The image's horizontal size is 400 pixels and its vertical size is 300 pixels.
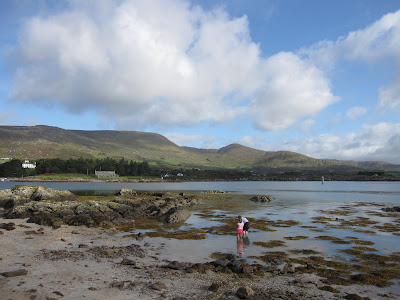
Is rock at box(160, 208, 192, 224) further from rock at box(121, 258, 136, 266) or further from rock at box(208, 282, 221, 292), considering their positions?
rock at box(208, 282, 221, 292)

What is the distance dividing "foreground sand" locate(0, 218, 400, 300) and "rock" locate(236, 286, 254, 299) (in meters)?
0.23

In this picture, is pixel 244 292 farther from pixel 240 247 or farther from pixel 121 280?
pixel 240 247

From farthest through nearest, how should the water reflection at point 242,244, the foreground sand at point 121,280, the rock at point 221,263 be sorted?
1. the water reflection at point 242,244
2. the rock at point 221,263
3. the foreground sand at point 121,280

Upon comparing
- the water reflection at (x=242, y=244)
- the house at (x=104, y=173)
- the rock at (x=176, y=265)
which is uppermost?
the house at (x=104, y=173)

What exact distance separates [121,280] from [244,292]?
17.9ft

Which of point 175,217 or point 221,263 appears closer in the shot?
point 221,263

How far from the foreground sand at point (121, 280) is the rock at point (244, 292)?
226 mm

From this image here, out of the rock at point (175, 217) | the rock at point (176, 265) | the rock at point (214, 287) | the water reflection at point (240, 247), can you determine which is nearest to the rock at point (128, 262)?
the rock at point (176, 265)

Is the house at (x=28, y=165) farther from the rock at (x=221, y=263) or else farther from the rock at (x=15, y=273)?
the rock at (x=221, y=263)

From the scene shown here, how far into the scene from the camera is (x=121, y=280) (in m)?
13.2

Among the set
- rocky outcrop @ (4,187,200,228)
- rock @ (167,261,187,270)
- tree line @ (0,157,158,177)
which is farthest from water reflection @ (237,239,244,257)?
tree line @ (0,157,158,177)

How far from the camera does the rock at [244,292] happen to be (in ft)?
37.2

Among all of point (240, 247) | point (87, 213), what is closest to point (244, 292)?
point (240, 247)

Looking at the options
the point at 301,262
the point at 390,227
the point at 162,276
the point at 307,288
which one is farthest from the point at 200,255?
the point at 390,227
